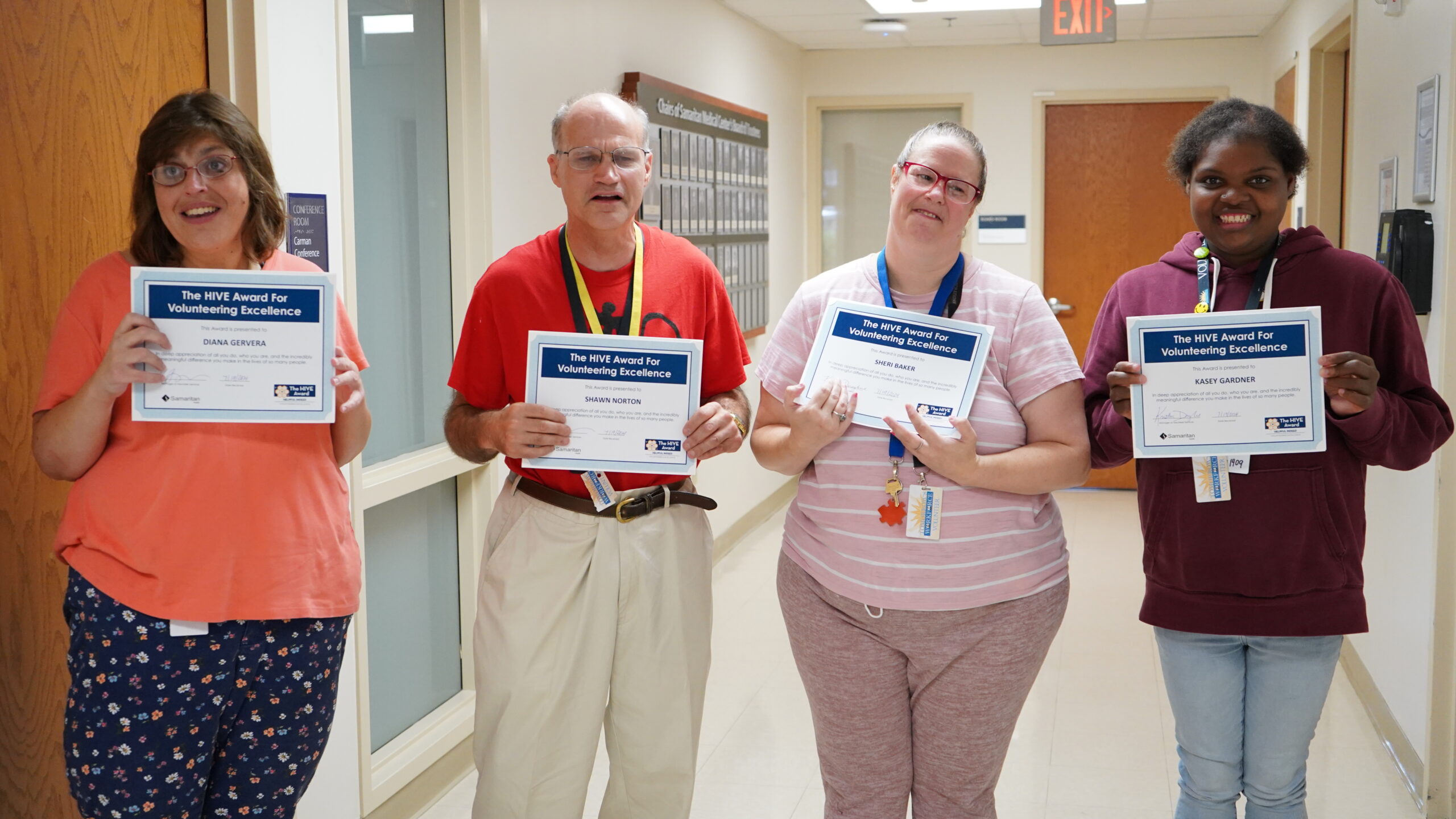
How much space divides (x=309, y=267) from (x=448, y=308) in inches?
56.7

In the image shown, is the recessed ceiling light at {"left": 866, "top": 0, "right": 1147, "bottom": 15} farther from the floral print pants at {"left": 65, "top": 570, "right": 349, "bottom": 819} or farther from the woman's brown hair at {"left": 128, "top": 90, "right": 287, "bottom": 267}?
the floral print pants at {"left": 65, "top": 570, "right": 349, "bottom": 819}

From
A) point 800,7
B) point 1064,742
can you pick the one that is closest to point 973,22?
point 800,7

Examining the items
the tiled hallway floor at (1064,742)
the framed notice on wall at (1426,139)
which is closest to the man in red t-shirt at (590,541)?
the tiled hallway floor at (1064,742)

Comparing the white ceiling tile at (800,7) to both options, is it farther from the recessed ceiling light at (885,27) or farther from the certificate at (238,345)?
the certificate at (238,345)

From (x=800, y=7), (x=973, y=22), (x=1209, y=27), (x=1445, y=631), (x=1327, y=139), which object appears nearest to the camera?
(x=1445, y=631)

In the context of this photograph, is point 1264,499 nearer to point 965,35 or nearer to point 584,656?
point 584,656

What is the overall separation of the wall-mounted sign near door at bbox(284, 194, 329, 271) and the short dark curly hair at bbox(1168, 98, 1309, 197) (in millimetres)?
1714

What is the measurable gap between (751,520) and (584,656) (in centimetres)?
433

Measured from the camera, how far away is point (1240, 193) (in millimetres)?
1896

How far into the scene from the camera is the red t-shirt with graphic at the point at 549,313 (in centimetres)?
201

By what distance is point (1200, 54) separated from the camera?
6953mm

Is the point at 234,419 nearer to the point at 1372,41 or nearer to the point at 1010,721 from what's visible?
the point at 1010,721

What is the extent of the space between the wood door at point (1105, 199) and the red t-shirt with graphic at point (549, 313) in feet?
18.4

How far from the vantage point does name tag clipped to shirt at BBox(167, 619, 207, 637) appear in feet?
5.56
